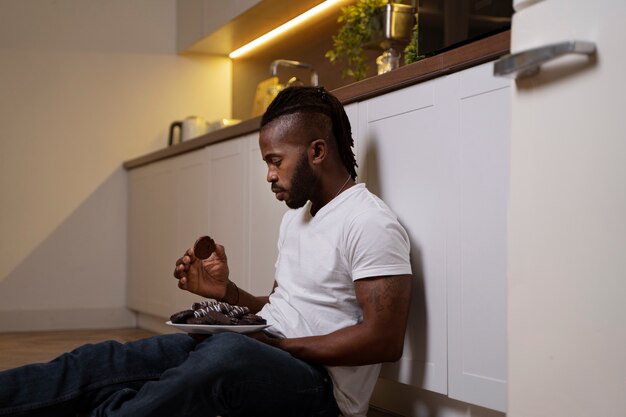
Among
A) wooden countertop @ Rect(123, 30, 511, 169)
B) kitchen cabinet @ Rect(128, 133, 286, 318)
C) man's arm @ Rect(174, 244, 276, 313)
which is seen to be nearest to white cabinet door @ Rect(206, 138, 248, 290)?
kitchen cabinet @ Rect(128, 133, 286, 318)

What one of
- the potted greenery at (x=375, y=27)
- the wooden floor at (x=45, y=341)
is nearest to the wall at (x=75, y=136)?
the wooden floor at (x=45, y=341)

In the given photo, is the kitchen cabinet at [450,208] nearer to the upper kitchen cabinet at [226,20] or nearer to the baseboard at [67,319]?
the upper kitchen cabinet at [226,20]

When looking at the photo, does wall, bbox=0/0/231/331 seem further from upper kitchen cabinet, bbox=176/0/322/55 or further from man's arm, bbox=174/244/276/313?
man's arm, bbox=174/244/276/313

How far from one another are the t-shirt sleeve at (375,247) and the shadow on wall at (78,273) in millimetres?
3357

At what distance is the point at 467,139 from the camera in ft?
6.08

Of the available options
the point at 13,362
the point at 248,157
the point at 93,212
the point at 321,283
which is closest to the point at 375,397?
the point at 321,283

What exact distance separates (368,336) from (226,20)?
2872mm

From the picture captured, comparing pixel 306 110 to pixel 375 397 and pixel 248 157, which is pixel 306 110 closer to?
pixel 375 397

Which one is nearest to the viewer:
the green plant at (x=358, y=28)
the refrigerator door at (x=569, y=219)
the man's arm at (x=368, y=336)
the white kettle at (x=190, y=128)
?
the refrigerator door at (x=569, y=219)

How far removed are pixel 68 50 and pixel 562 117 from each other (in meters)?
4.30

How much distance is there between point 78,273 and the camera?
4.90m

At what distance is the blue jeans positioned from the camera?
1590 mm

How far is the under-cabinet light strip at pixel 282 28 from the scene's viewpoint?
13.1 feet

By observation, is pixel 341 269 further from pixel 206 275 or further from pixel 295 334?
pixel 206 275
